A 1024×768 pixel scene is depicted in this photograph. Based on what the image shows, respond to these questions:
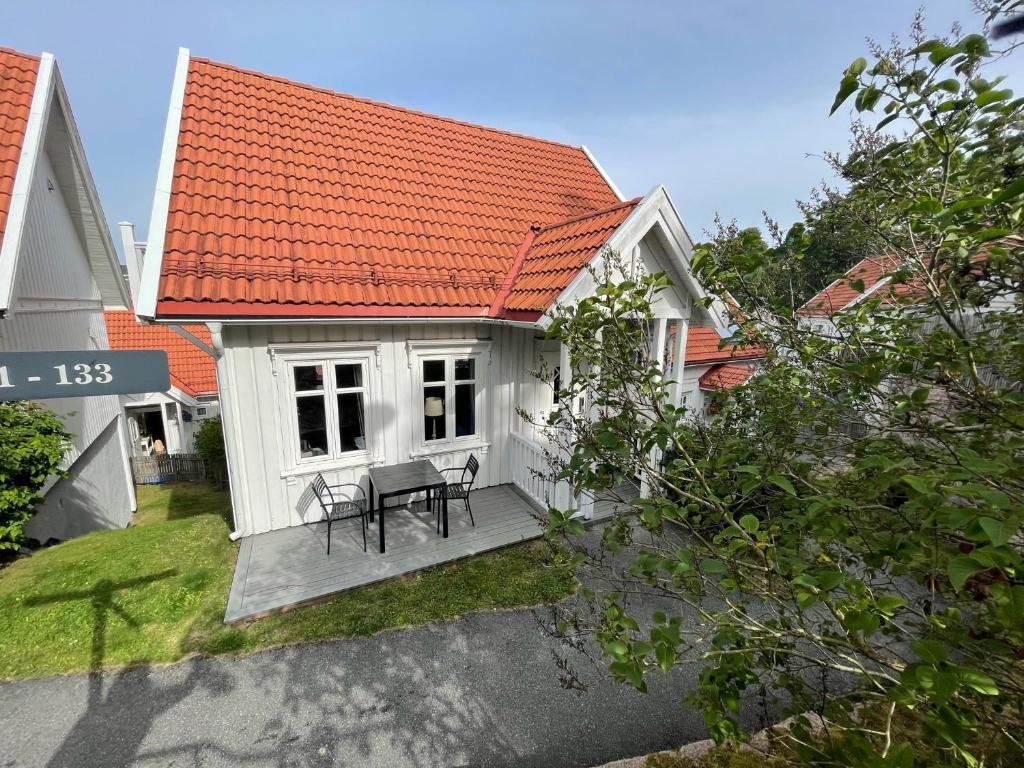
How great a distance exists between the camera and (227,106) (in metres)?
7.06

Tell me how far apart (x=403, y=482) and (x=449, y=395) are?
1557 mm

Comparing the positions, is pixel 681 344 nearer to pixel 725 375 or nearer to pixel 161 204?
pixel 725 375

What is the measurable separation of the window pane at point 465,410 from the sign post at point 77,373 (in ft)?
14.4

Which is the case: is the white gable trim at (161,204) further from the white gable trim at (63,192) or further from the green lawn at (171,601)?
the green lawn at (171,601)

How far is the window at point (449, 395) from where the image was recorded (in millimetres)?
6609

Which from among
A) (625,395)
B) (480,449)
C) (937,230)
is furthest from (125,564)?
(937,230)

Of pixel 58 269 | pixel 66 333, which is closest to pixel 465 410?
pixel 66 333

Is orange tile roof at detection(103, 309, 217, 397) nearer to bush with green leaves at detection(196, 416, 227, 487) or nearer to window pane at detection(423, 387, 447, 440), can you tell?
bush with green leaves at detection(196, 416, 227, 487)

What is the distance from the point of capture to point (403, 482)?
5.76 metres

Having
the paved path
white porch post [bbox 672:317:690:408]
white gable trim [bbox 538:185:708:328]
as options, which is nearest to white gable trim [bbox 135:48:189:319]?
the paved path

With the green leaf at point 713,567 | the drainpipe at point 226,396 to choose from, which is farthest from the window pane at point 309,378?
the green leaf at point 713,567

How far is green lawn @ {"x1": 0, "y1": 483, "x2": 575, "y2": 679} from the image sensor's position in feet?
13.0

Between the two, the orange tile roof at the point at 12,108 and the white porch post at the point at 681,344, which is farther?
the white porch post at the point at 681,344

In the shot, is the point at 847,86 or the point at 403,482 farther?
the point at 403,482
